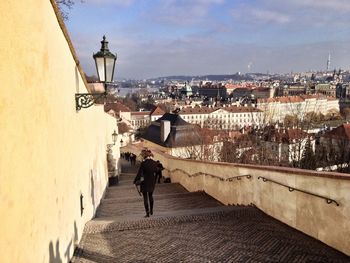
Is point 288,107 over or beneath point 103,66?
beneath

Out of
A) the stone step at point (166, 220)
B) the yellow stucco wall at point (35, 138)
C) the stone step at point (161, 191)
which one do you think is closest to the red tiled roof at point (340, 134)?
the stone step at point (161, 191)

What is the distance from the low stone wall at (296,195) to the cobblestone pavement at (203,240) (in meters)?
0.17

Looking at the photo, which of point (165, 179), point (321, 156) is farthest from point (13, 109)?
point (321, 156)

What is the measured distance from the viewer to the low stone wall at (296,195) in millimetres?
5992

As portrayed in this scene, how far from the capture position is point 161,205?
11102 mm

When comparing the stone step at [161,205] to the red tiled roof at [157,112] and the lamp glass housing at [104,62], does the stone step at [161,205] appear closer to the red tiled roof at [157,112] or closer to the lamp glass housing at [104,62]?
the lamp glass housing at [104,62]

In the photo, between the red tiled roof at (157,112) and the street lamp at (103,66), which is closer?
the street lamp at (103,66)

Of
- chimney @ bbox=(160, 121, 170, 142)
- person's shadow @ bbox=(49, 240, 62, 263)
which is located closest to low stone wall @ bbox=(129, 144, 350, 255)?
person's shadow @ bbox=(49, 240, 62, 263)

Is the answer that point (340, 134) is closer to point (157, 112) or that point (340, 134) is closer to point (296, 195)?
point (296, 195)

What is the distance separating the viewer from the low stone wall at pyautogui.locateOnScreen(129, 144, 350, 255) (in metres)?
5.99

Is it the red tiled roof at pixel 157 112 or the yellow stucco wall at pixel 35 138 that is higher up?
the yellow stucco wall at pixel 35 138

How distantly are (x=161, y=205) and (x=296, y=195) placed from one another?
4.77 meters

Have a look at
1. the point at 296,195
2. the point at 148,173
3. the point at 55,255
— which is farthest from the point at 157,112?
the point at 55,255

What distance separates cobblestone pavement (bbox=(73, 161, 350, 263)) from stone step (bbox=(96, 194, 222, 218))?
224 cm
